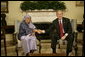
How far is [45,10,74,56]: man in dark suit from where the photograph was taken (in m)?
3.66

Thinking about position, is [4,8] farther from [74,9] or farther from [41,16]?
[74,9]

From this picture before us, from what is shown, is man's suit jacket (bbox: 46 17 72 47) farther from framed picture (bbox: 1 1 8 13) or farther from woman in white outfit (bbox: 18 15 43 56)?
framed picture (bbox: 1 1 8 13)

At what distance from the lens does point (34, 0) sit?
18.7 ft

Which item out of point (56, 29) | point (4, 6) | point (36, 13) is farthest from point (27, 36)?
point (4, 6)

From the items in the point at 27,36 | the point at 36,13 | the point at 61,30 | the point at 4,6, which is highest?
the point at 4,6

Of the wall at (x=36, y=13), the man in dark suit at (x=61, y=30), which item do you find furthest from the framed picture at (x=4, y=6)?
the man in dark suit at (x=61, y=30)

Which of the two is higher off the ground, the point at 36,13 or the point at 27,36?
the point at 36,13

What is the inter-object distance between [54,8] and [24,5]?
0.85 m

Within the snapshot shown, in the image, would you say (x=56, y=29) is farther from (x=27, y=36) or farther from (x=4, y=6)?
(x=4, y=6)

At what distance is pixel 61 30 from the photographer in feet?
12.3

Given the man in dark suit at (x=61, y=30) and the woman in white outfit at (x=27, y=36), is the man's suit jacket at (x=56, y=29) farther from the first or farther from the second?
the woman in white outfit at (x=27, y=36)

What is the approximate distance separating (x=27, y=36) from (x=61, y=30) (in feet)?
2.11

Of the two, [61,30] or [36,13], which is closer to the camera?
[61,30]

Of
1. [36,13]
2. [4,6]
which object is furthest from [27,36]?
[4,6]
